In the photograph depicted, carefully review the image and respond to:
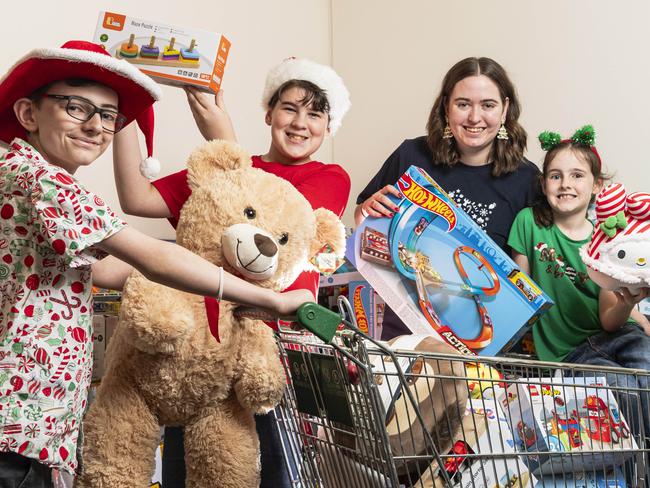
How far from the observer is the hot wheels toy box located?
7.41ft

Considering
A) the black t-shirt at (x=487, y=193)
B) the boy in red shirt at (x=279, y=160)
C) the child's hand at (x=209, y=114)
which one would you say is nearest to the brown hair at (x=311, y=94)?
the boy in red shirt at (x=279, y=160)

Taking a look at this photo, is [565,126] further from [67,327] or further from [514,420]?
[67,327]

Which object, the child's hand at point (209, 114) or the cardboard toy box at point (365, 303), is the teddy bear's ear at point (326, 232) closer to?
the child's hand at point (209, 114)

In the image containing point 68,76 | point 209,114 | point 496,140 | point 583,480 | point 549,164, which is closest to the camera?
point 68,76

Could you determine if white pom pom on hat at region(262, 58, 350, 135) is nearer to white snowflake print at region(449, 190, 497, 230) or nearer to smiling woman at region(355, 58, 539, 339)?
smiling woman at region(355, 58, 539, 339)

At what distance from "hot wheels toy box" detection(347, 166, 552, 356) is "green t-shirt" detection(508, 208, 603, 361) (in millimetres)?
162

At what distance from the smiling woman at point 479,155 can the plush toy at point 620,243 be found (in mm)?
325

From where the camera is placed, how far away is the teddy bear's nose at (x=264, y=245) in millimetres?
1545

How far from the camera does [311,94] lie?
2.14m

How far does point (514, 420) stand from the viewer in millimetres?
1722

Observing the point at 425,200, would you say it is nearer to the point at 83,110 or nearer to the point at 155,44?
the point at 155,44

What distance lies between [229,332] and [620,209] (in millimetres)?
1257

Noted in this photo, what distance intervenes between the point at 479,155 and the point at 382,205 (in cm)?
42

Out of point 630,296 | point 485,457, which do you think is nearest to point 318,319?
point 485,457
